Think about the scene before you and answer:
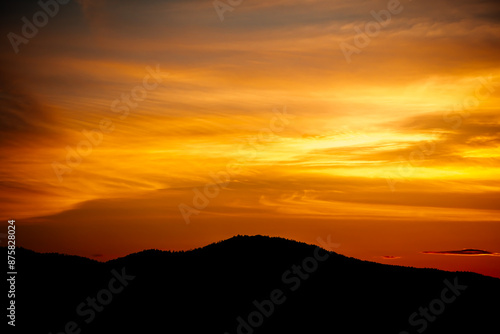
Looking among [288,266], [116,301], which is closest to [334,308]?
[288,266]

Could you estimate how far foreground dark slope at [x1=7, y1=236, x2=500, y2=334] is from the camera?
131 ft

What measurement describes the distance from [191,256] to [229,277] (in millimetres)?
6591

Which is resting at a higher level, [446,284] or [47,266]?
[446,284]

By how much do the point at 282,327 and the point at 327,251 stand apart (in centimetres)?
1723

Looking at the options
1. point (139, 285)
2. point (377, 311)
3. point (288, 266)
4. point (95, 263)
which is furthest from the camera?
point (95, 263)

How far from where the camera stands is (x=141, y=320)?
40.1 meters

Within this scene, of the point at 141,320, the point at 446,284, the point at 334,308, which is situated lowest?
→ the point at 141,320

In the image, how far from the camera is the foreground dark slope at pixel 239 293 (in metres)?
40.0

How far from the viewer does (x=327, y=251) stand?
5588 cm

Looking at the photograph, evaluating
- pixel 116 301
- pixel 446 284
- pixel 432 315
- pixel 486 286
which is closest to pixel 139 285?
pixel 116 301

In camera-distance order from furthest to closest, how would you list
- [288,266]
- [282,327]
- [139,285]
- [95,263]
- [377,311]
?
[95,263]
[288,266]
[139,285]
[377,311]
[282,327]

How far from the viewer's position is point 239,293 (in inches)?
1747

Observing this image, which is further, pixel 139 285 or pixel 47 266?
pixel 47 266

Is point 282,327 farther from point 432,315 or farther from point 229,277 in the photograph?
point 432,315
